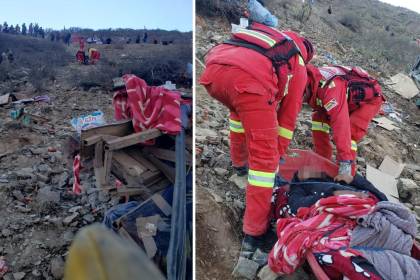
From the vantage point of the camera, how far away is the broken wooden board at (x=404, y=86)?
18.4 feet

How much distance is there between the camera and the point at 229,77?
1832 millimetres

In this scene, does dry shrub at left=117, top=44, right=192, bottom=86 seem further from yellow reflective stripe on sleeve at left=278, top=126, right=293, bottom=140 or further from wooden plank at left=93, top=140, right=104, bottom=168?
wooden plank at left=93, top=140, right=104, bottom=168

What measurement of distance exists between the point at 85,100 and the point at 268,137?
4.08 m

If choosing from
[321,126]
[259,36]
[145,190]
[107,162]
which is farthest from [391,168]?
[107,162]

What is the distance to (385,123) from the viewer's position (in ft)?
13.8

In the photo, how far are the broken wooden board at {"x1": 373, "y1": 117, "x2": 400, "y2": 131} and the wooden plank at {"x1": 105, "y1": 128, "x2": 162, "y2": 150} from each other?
2.89 metres

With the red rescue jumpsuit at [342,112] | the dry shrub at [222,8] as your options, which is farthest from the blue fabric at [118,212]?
the dry shrub at [222,8]

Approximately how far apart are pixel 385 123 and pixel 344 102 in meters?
2.24

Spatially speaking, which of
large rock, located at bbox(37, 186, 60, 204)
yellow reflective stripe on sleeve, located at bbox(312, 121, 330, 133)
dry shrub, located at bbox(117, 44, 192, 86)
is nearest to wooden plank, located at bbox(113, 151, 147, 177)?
large rock, located at bbox(37, 186, 60, 204)

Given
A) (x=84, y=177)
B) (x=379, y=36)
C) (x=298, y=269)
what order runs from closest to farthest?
1. (x=298, y=269)
2. (x=84, y=177)
3. (x=379, y=36)

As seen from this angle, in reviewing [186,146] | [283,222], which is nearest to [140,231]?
[186,146]

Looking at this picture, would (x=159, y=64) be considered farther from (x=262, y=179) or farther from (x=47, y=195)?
(x=262, y=179)

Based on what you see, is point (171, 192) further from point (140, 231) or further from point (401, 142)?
point (401, 142)

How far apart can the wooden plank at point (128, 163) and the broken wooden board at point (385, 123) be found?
9.61 ft
